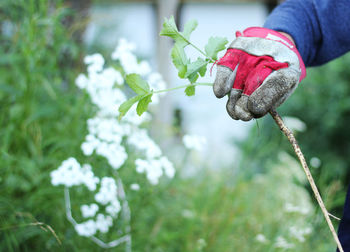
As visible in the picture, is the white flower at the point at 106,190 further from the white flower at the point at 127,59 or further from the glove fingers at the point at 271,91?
the glove fingers at the point at 271,91

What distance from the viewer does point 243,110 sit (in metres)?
0.96

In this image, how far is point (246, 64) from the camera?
3.27ft

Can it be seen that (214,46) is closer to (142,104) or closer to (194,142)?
(142,104)

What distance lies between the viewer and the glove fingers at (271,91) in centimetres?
92

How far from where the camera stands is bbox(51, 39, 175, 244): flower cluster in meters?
1.25

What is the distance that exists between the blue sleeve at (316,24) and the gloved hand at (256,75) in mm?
257

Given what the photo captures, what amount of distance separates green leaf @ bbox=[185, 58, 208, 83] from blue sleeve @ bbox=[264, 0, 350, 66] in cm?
38

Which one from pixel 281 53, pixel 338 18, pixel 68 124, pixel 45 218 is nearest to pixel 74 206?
pixel 45 218

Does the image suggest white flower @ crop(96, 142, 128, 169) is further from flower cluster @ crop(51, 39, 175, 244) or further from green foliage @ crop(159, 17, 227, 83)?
green foliage @ crop(159, 17, 227, 83)

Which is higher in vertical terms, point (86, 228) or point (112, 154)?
point (112, 154)

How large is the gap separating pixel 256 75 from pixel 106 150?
1.96 feet

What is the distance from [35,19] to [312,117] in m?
2.41

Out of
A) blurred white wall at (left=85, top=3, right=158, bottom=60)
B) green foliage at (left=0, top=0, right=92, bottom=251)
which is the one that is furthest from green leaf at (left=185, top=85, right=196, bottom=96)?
blurred white wall at (left=85, top=3, right=158, bottom=60)

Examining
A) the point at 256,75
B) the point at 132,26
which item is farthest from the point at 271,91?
the point at 132,26
